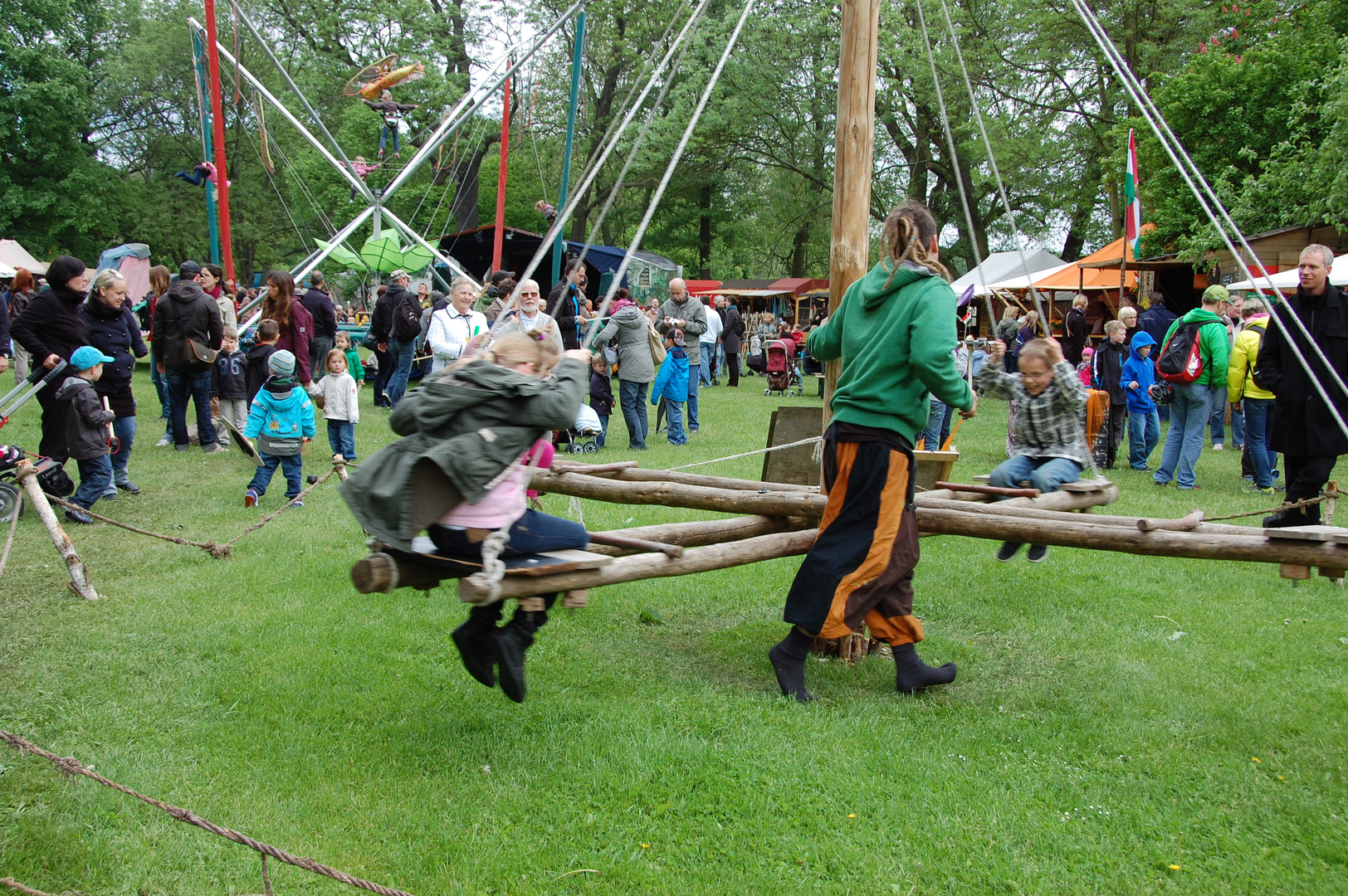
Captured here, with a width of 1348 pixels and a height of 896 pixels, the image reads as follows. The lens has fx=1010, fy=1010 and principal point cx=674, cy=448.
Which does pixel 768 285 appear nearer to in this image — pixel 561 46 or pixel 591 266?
Answer: pixel 591 266

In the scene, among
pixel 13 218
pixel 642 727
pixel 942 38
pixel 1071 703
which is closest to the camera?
pixel 642 727

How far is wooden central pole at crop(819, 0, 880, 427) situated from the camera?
16.9 feet

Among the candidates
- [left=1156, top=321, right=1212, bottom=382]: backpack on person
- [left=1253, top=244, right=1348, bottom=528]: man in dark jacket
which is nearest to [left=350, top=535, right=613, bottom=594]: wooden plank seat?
[left=1253, top=244, right=1348, bottom=528]: man in dark jacket

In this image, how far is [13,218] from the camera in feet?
128

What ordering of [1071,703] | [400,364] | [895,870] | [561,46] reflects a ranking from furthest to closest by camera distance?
[561,46], [400,364], [1071,703], [895,870]

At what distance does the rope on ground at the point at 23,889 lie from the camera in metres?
2.90

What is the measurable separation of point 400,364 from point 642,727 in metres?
10.1

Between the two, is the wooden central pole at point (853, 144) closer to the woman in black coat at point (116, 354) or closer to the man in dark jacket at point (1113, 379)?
the woman in black coat at point (116, 354)

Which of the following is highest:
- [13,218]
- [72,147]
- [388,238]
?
[72,147]

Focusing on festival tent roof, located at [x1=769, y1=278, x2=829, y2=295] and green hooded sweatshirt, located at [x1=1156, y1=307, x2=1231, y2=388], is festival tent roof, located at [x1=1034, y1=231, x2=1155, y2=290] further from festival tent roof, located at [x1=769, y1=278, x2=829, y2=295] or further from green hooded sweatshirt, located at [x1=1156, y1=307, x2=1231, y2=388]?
green hooded sweatshirt, located at [x1=1156, y1=307, x2=1231, y2=388]

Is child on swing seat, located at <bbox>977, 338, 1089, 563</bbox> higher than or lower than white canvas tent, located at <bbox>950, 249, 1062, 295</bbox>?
lower

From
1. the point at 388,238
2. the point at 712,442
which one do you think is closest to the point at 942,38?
the point at 388,238

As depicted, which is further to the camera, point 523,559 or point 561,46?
point 561,46

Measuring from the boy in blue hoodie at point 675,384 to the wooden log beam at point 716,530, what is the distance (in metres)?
Result: 7.19
